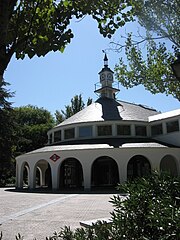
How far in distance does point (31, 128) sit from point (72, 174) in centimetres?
2195

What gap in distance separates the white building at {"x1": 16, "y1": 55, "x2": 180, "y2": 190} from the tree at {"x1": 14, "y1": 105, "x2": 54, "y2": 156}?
12131 mm

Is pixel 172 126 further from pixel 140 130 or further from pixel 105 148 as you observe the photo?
pixel 105 148

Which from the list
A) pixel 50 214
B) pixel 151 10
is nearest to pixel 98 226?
pixel 151 10

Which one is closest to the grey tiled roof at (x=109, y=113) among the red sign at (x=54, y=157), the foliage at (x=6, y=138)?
the red sign at (x=54, y=157)

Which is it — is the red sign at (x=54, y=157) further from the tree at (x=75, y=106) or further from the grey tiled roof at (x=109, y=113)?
the tree at (x=75, y=106)

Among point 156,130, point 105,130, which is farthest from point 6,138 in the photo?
point 156,130

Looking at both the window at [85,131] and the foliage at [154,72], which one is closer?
the foliage at [154,72]

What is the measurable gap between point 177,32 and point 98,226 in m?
7.38

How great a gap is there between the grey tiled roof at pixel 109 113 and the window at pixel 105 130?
834 millimetres

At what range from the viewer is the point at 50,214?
11.0m

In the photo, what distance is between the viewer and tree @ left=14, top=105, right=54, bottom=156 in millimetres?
42900

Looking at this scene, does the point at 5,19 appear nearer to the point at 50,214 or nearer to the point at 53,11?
the point at 53,11

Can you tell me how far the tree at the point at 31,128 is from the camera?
141ft

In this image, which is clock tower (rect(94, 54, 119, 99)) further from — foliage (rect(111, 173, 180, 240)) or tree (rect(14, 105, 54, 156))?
foliage (rect(111, 173, 180, 240))
